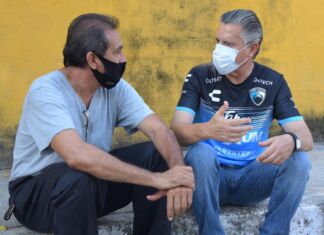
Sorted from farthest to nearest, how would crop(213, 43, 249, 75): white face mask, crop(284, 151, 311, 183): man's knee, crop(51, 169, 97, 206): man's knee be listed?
1. crop(213, 43, 249, 75): white face mask
2. crop(284, 151, 311, 183): man's knee
3. crop(51, 169, 97, 206): man's knee

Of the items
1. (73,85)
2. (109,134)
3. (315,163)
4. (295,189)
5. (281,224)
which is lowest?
(315,163)

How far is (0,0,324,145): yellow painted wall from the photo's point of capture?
4.60 metres

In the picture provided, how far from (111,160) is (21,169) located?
1.80 feet

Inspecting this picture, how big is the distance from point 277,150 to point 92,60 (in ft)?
3.50

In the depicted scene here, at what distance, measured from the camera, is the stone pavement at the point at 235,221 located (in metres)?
3.49

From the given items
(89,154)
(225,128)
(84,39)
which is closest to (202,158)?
(225,128)

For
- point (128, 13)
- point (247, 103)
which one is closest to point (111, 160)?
point (247, 103)

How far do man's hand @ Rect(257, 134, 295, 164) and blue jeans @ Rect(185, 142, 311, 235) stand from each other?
0.08 meters

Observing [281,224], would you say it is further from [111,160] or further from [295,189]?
[111,160]

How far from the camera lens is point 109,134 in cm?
335

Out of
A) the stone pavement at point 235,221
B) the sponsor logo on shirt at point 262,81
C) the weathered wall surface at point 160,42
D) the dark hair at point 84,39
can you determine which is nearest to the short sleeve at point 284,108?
the sponsor logo on shirt at point 262,81

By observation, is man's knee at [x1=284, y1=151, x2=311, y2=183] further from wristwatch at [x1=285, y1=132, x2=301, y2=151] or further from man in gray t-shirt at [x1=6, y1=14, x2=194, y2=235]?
man in gray t-shirt at [x1=6, y1=14, x2=194, y2=235]

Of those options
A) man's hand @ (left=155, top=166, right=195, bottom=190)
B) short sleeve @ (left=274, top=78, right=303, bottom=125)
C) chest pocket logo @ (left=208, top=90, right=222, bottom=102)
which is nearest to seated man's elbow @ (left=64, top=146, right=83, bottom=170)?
man's hand @ (left=155, top=166, right=195, bottom=190)

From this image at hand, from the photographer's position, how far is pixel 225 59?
340cm
